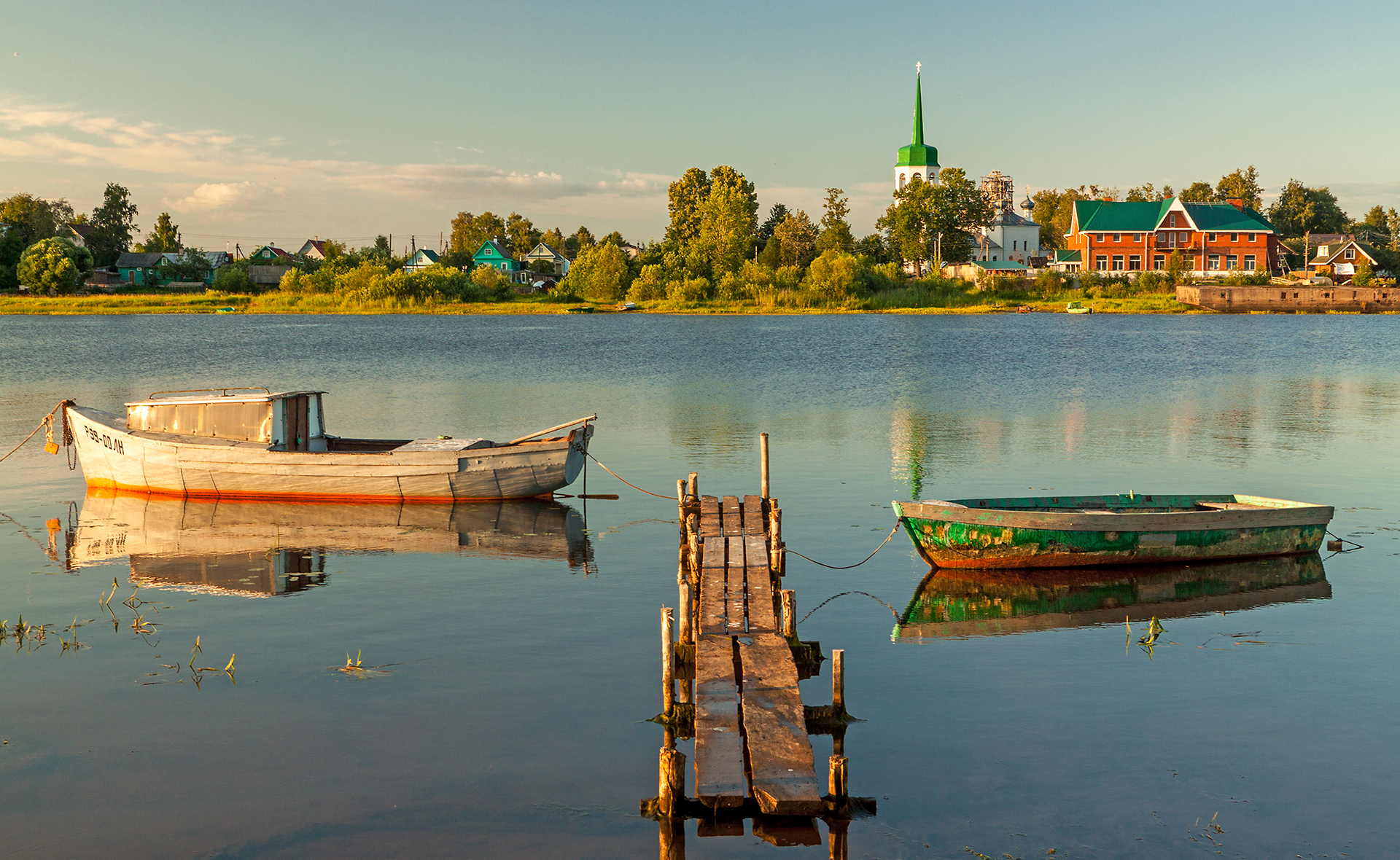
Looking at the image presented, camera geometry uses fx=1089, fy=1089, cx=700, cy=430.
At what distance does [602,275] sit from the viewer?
5468 inches

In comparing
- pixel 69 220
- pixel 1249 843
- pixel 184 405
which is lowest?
pixel 1249 843

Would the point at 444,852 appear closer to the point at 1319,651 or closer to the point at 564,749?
A: the point at 564,749

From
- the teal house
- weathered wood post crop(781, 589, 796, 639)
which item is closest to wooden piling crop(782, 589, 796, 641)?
weathered wood post crop(781, 589, 796, 639)

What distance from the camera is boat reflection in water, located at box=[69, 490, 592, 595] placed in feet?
59.5

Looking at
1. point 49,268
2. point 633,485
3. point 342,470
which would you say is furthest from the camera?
point 49,268

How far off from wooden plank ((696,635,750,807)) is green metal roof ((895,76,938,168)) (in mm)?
155535

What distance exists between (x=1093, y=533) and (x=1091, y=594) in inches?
46.8

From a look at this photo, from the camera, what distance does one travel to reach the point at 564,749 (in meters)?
10.9

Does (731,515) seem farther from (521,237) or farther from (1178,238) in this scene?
(521,237)

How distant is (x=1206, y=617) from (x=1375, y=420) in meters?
26.9

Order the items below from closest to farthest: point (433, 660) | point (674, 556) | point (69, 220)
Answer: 1. point (433, 660)
2. point (674, 556)
3. point (69, 220)

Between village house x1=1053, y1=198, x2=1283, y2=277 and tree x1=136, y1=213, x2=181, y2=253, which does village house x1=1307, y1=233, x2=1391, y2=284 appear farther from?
tree x1=136, y1=213, x2=181, y2=253

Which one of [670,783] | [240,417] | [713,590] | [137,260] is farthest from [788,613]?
[137,260]

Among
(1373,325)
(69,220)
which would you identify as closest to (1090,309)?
(1373,325)
